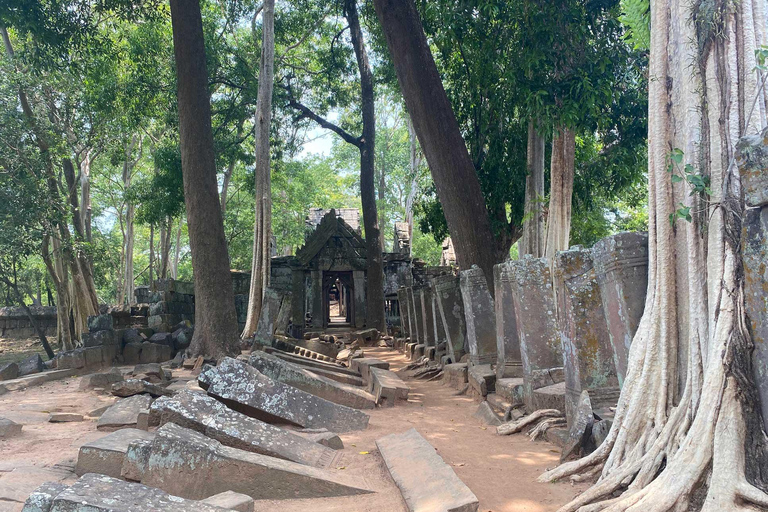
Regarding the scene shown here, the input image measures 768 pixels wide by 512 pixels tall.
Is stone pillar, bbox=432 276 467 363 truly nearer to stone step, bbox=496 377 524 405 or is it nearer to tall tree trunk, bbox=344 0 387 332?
stone step, bbox=496 377 524 405

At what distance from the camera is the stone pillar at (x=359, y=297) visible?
1902cm

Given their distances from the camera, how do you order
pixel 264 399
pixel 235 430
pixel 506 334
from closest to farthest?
pixel 235 430 < pixel 264 399 < pixel 506 334

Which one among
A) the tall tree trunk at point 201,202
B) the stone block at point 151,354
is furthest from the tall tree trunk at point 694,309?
the stone block at point 151,354

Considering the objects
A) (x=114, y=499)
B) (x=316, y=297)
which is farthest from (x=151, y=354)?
(x=316, y=297)

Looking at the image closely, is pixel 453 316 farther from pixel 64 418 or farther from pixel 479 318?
pixel 64 418

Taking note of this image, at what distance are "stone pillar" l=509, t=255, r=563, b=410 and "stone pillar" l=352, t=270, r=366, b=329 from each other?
13.7 meters

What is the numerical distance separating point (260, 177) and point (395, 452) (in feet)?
27.0

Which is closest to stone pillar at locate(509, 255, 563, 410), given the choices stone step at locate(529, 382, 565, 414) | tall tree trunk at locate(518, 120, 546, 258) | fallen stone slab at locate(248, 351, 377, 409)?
stone step at locate(529, 382, 565, 414)

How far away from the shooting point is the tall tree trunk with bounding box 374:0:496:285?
795 centimetres

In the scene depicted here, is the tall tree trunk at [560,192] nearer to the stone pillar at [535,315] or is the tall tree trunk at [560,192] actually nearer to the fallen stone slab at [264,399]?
the stone pillar at [535,315]

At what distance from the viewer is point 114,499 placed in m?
2.43

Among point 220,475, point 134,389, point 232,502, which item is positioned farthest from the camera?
point 134,389

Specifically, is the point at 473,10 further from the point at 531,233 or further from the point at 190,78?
the point at 190,78

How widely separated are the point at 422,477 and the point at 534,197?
6.01 metres
